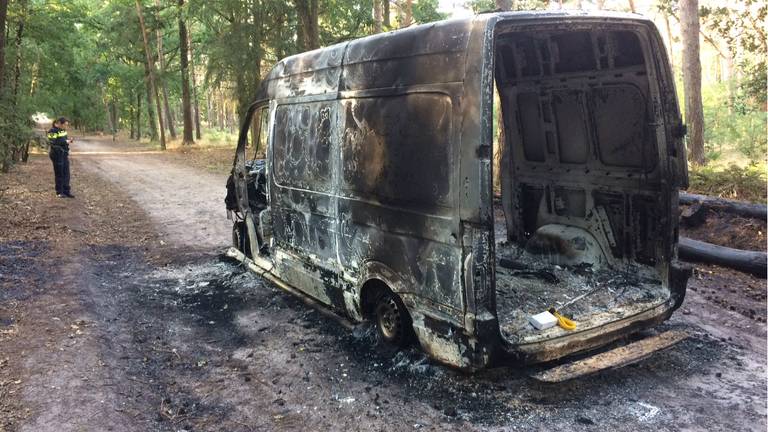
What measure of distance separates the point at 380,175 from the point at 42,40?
22.4m

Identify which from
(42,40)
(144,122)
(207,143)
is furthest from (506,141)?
(144,122)

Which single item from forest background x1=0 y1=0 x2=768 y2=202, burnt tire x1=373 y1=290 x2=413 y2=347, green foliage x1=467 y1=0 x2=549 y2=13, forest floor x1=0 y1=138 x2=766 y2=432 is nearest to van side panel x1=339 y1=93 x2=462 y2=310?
burnt tire x1=373 y1=290 x2=413 y2=347

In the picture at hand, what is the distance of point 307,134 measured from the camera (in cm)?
512

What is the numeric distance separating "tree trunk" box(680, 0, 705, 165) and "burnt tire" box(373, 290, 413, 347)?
11.0 meters

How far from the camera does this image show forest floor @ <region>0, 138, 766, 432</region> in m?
3.60

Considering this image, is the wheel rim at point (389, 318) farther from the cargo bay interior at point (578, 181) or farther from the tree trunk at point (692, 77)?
the tree trunk at point (692, 77)

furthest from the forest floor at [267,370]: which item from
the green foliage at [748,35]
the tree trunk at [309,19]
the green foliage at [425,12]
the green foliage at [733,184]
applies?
the green foliage at [425,12]

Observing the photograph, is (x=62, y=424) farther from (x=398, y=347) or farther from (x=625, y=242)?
(x=625, y=242)

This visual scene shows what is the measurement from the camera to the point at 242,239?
7.31 m

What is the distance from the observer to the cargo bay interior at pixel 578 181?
4.66m

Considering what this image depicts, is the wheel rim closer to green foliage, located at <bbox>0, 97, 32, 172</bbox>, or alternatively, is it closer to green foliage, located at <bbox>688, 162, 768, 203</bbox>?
green foliage, located at <bbox>688, 162, 768, 203</bbox>

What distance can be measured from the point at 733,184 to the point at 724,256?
122 inches

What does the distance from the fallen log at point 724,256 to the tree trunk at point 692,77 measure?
250 inches

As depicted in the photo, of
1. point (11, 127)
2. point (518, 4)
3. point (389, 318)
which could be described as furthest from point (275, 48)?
point (389, 318)
